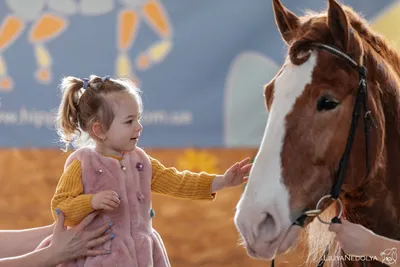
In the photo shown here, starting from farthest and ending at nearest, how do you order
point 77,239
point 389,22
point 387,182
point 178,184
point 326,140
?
point 389,22
point 178,184
point 77,239
point 387,182
point 326,140

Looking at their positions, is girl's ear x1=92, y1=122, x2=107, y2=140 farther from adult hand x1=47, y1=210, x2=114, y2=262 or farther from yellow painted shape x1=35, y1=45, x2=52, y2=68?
yellow painted shape x1=35, y1=45, x2=52, y2=68

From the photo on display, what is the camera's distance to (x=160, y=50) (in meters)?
2.89

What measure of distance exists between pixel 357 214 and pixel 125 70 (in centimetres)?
159

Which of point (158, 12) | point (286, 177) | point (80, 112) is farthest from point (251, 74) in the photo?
point (286, 177)

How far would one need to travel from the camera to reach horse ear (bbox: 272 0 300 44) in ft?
5.05

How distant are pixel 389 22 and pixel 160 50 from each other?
93 centimetres

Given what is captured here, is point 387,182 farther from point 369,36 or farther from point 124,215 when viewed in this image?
point 124,215

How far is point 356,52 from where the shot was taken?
1409mm

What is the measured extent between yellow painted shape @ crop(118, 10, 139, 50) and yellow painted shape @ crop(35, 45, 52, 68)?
0.30 meters

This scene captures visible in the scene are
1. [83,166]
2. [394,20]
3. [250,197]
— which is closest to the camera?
[250,197]

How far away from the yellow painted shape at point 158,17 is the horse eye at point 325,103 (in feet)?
5.27

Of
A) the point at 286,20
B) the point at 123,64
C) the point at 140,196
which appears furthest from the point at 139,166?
the point at 123,64

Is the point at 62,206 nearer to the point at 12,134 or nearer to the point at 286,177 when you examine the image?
the point at 286,177

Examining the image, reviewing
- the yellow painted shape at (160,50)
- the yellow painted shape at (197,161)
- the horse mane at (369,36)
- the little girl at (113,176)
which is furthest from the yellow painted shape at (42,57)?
the horse mane at (369,36)
